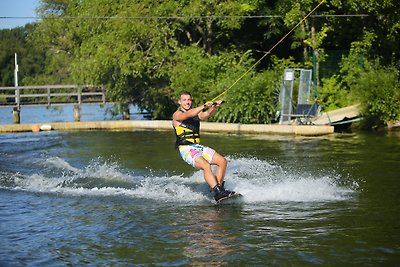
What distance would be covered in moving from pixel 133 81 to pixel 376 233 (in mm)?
24214

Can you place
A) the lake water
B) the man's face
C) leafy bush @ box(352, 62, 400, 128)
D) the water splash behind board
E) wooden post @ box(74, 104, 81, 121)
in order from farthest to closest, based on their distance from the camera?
wooden post @ box(74, 104, 81, 121), leafy bush @ box(352, 62, 400, 128), the water splash behind board, the man's face, the lake water

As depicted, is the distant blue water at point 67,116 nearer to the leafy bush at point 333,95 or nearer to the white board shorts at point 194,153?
the leafy bush at point 333,95

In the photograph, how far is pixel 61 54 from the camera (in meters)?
38.6

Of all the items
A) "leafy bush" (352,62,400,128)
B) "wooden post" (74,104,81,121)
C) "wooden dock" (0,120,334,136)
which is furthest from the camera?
"wooden post" (74,104,81,121)

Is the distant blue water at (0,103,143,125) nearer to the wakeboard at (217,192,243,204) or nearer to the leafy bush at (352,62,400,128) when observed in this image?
the leafy bush at (352,62,400,128)

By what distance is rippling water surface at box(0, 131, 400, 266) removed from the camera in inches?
333

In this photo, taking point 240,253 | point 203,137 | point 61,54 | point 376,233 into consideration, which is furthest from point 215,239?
point 61,54

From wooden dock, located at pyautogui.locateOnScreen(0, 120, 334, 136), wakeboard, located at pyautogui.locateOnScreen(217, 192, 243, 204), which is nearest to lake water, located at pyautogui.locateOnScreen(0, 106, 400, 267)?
wakeboard, located at pyautogui.locateOnScreen(217, 192, 243, 204)

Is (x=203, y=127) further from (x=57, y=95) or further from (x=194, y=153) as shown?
(x=194, y=153)

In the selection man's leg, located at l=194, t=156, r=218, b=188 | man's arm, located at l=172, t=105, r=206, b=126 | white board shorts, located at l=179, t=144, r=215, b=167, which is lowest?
man's leg, located at l=194, t=156, r=218, b=188

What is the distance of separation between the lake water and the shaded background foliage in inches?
296

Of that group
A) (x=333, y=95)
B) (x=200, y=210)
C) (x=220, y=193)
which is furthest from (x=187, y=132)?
(x=333, y=95)

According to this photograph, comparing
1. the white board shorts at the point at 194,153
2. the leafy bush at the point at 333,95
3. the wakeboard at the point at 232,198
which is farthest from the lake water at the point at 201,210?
the leafy bush at the point at 333,95

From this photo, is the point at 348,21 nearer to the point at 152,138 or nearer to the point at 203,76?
the point at 203,76
